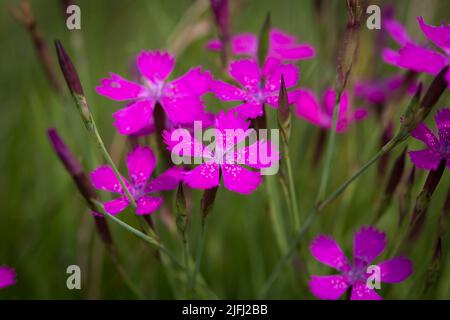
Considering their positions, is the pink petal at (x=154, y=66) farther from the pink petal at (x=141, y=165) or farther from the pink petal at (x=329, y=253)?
the pink petal at (x=329, y=253)

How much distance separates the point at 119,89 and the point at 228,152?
0.18 m

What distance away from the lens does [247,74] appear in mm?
759

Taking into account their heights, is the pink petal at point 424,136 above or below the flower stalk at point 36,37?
below

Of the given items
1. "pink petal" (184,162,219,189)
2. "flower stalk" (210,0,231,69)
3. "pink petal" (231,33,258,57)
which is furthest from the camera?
"pink petal" (231,33,258,57)

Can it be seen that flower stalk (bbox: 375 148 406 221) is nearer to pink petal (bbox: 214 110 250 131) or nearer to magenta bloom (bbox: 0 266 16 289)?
pink petal (bbox: 214 110 250 131)

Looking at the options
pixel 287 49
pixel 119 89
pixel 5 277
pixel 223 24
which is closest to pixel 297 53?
pixel 287 49

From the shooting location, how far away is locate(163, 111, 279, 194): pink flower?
681 mm

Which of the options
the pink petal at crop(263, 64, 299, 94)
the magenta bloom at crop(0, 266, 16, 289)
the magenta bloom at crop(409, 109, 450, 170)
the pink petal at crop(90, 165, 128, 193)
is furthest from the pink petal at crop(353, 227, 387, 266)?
the magenta bloom at crop(0, 266, 16, 289)

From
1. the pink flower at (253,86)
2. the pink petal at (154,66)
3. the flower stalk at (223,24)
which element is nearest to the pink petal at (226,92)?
the pink flower at (253,86)

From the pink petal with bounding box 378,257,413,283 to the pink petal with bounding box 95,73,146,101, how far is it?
0.40 m

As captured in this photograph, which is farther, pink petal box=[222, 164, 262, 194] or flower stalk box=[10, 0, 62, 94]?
flower stalk box=[10, 0, 62, 94]

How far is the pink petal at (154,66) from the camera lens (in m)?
0.80

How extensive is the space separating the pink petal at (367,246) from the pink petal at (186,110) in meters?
0.27

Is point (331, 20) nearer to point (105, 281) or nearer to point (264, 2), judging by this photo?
point (105, 281)
